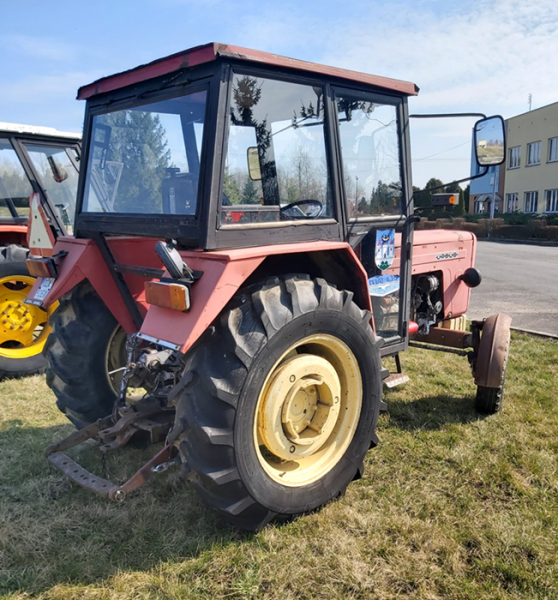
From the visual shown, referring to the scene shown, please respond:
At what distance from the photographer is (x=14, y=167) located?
16.8 feet

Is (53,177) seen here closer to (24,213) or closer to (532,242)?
(24,213)

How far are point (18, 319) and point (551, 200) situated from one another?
29.2 meters

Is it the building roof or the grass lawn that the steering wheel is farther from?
the building roof

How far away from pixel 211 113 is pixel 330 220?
87 cm

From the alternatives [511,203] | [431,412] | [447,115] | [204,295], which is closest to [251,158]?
[204,295]

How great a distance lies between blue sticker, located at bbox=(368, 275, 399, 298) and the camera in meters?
3.26

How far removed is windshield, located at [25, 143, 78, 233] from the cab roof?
2678 millimetres

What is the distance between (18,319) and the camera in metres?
4.90

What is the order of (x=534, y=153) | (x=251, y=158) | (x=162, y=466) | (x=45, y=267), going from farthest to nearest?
(x=534, y=153), (x=45, y=267), (x=251, y=158), (x=162, y=466)

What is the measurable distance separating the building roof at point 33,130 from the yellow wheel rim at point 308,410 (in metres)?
4.12

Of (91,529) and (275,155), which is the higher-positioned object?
(275,155)

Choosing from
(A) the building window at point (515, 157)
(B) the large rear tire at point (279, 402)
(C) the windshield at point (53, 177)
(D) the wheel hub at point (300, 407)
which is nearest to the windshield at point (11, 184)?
(C) the windshield at point (53, 177)

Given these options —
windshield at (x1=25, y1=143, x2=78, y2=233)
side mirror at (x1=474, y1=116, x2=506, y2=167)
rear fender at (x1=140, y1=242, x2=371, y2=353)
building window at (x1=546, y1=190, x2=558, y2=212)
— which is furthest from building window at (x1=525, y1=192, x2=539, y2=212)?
rear fender at (x1=140, y1=242, x2=371, y2=353)

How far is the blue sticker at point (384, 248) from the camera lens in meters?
3.17
